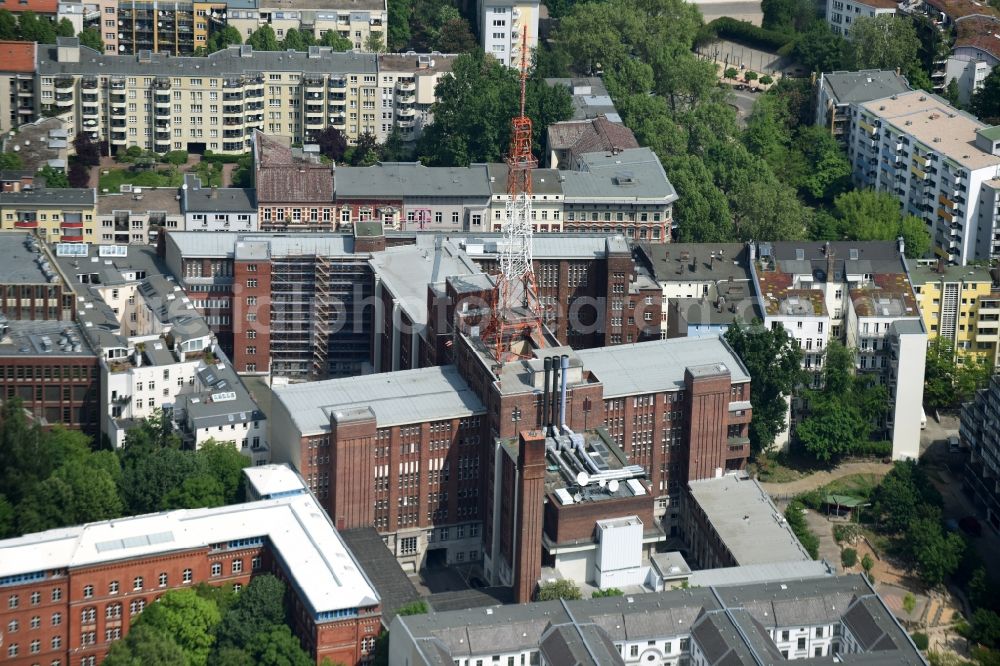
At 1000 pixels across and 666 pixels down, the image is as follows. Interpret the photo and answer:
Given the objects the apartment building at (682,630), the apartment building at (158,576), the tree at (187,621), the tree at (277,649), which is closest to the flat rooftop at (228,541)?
the apartment building at (158,576)

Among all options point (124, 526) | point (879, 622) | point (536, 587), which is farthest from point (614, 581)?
point (124, 526)

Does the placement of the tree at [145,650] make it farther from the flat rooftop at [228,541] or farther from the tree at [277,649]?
the flat rooftop at [228,541]

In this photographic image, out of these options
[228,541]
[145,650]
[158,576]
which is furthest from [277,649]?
[158,576]

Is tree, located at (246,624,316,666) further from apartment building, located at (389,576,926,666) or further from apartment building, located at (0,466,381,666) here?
apartment building, located at (389,576,926,666)

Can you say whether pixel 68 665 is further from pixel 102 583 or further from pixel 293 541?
pixel 293 541

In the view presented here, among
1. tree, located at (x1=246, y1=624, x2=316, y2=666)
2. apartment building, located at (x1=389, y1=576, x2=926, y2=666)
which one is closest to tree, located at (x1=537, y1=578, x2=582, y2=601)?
apartment building, located at (x1=389, y1=576, x2=926, y2=666)

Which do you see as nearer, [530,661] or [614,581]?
[530,661]

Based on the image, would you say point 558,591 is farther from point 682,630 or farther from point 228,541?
point 228,541
